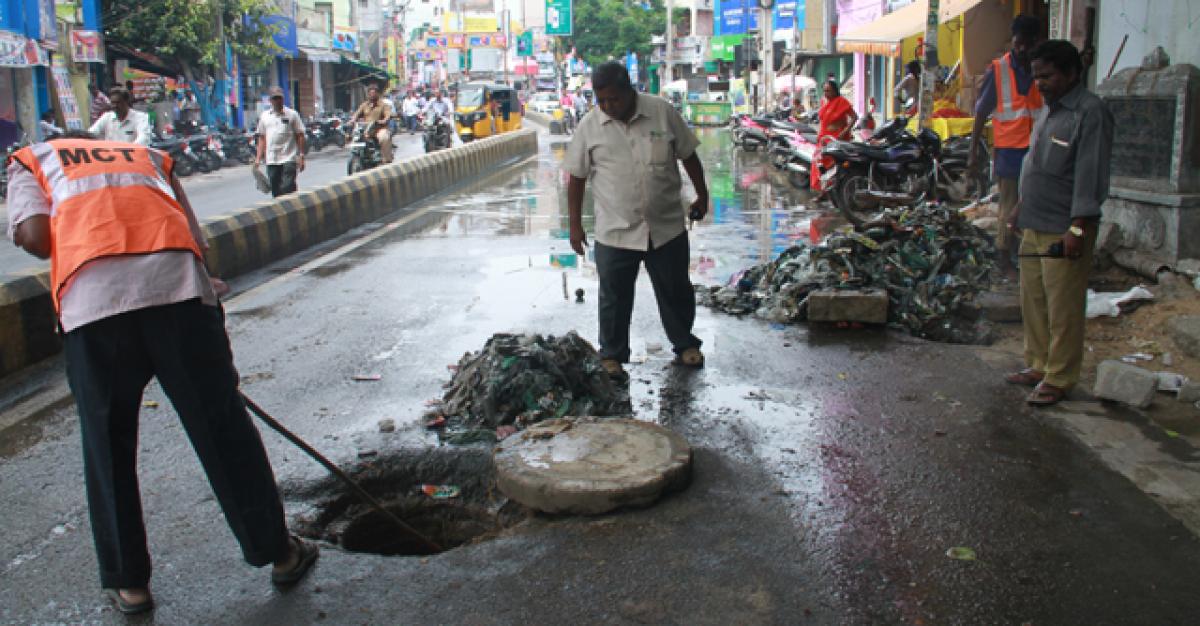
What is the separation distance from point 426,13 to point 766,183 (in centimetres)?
11245

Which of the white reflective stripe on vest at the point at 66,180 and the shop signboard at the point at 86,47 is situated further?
the shop signboard at the point at 86,47

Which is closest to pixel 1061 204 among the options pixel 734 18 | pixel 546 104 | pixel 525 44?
pixel 734 18

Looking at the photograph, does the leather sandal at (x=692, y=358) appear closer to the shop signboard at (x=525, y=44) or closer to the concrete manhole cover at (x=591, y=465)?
the concrete manhole cover at (x=591, y=465)

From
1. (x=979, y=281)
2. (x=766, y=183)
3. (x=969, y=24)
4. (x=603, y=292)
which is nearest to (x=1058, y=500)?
(x=603, y=292)

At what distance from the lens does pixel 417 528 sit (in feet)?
13.6

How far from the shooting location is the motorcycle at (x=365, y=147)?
1748 centimetres

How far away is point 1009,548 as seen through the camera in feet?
10.9

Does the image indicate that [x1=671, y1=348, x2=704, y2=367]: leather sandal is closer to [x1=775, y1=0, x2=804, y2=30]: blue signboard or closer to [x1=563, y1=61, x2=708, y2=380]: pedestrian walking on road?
[x1=563, y1=61, x2=708, y2=380]: pedestrian walking on road

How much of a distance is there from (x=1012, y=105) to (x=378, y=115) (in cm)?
1260

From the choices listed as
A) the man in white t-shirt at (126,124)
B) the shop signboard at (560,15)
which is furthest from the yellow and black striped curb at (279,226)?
the shop signboard at (560,15)

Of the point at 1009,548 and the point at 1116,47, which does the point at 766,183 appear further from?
the point at 1009,548

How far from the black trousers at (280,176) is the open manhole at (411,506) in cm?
842

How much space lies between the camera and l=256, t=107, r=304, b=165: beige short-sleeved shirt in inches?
451

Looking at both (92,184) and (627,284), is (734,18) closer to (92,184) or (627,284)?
(627,284)
